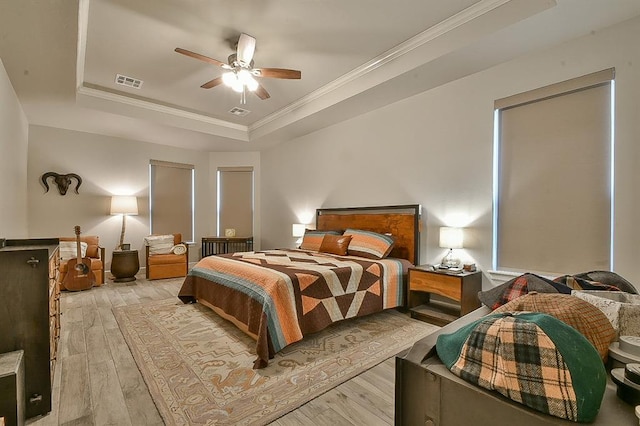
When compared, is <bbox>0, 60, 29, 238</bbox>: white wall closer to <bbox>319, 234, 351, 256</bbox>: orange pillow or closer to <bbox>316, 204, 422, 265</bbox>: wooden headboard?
<bbox>319, 234, 351, 256</bbox>: orange pillow

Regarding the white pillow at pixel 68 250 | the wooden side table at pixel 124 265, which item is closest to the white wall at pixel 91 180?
the wooden side table at pixel 124 265

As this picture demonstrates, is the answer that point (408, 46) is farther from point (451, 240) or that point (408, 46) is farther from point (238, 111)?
point (238, 111)

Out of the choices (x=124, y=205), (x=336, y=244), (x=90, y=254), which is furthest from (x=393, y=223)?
(x=90, y=254)

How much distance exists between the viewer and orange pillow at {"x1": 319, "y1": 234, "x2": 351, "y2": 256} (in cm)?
397

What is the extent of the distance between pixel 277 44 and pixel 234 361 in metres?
3.06

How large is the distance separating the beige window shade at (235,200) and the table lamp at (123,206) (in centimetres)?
179

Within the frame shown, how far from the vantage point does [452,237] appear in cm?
319

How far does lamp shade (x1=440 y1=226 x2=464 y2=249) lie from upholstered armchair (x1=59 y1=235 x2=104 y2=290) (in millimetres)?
5132

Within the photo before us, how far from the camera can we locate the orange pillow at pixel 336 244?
397 cm

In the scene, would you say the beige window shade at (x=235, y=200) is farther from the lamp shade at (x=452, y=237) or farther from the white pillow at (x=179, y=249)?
the lamp shade at (x=452, y=237)

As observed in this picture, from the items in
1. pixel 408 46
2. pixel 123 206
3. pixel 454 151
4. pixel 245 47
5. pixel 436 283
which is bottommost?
pixel 436 283

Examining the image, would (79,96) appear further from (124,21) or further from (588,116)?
(588,116)

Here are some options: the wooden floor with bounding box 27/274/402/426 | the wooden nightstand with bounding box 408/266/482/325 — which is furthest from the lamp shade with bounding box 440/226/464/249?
the wooden floor with bounding box 27/274/402/426

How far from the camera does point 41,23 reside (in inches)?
90.6
